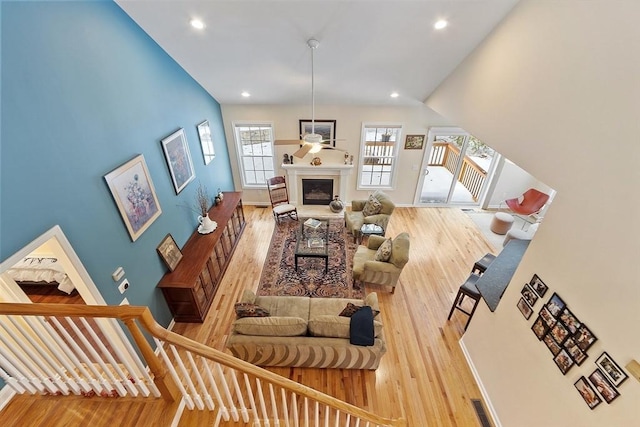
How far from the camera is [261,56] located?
410 centimetres

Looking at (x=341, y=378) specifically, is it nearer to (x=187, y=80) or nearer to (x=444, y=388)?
(x=444, y=388)

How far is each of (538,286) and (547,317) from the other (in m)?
0.28

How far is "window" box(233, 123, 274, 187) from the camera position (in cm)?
675

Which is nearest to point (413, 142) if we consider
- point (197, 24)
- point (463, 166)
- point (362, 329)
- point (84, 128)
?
point (463, 166)

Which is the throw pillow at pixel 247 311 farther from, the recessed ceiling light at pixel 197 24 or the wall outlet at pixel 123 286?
the recessed ceiling light at pixel 197 24

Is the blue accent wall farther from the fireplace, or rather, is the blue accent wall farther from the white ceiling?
the fireplace

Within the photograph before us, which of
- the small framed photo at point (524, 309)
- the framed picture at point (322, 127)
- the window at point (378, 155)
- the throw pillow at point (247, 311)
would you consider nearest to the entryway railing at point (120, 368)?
the throw pillow at point (247, 311)

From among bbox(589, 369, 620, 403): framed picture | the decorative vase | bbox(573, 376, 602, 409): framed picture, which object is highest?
bbox(589, 369, 620, 403): framed picture

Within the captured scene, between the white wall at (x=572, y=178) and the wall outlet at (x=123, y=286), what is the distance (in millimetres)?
4433

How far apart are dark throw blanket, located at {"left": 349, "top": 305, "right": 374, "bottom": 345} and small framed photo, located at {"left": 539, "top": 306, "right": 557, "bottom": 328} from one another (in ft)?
5.52

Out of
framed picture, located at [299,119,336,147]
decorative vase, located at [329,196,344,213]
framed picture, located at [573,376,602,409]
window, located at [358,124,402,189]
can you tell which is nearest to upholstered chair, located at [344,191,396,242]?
decorative vase, located at [329,196,344,213]

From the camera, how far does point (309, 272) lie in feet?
17.3

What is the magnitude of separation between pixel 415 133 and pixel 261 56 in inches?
162

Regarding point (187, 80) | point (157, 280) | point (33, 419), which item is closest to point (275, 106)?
point (187, 80)
